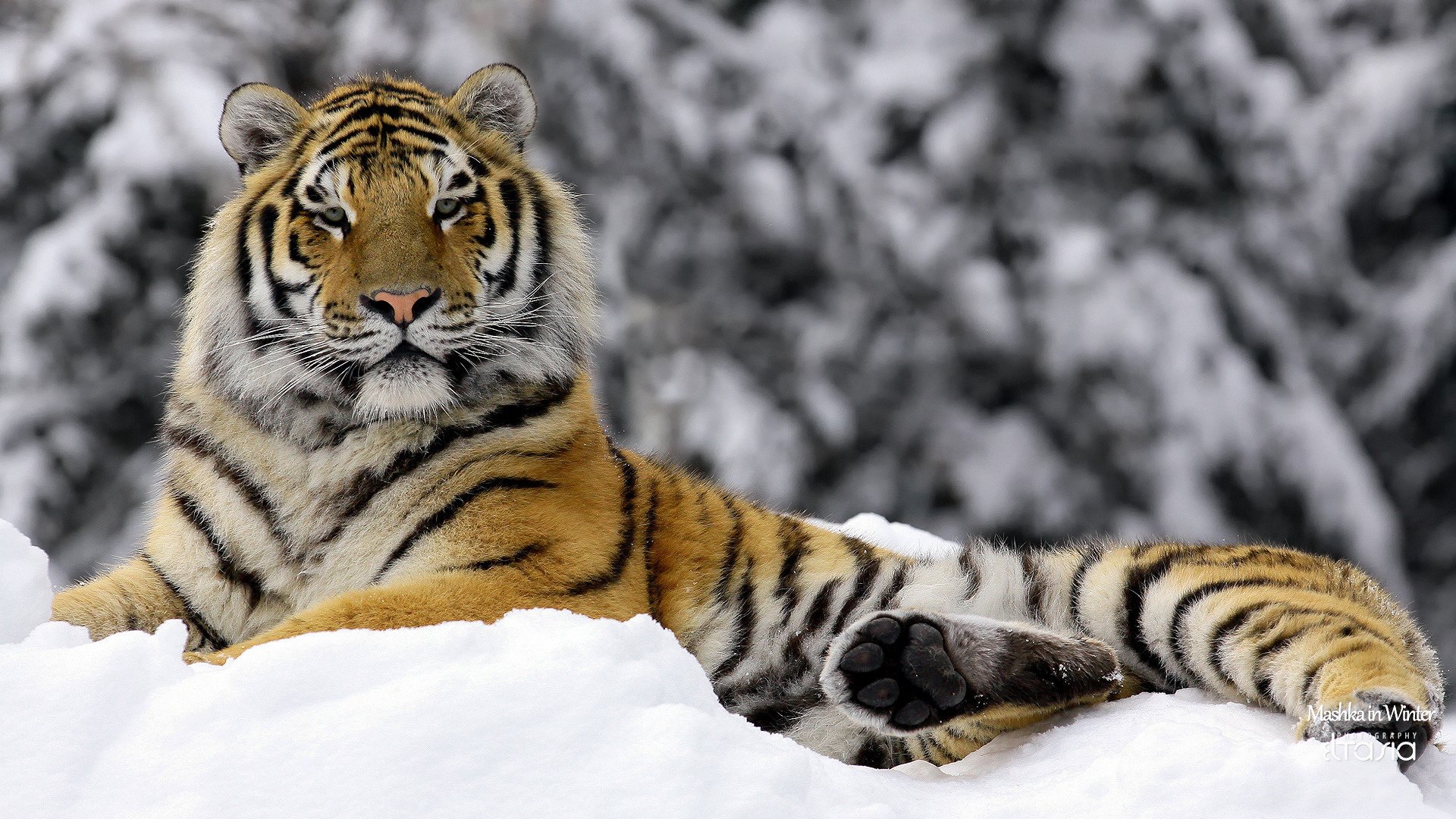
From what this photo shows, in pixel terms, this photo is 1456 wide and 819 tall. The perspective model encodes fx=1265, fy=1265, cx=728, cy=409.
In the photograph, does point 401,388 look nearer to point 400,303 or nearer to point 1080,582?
point 400,303

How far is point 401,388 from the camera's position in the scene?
2.46 m

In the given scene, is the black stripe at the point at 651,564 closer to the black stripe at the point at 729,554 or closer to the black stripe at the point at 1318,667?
the black stripe at the point at 729,554

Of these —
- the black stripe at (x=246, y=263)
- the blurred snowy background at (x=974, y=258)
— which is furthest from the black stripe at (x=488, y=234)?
the blurred snowy background at (x=974, y=258)

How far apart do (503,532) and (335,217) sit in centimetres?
77

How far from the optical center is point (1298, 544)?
5.99 metres

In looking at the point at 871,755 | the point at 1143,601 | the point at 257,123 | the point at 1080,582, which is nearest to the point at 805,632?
the point at 871,755

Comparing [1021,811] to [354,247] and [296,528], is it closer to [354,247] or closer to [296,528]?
[296,528]

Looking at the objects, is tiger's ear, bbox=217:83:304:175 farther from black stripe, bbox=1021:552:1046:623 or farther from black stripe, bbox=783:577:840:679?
black stripe, bbox=1021:552:1046:623

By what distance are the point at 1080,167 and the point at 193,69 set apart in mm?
4278

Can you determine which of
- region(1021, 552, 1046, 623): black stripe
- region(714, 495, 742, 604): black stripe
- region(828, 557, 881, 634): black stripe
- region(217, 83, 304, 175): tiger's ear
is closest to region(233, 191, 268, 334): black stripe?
region(217, 83, 304, 175): tiger's ear

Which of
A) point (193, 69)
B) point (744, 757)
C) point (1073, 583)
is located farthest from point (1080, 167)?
point (744, 757)

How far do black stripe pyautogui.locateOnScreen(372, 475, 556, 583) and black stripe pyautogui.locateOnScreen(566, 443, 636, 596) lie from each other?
192mm

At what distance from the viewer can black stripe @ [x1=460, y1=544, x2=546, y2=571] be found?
2.30 m

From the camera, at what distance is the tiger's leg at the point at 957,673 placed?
2096 millimetres
